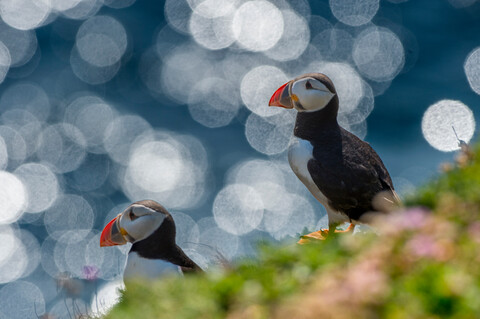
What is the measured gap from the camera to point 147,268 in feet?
22.2

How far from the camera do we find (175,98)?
25.3 m

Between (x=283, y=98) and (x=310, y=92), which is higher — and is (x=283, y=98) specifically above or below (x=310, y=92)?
below

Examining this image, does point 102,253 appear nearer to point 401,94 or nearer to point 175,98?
point 175,98

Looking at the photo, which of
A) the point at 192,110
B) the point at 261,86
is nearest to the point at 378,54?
the point at 261,86

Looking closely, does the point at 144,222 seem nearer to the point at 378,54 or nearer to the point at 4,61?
the point at 378,54

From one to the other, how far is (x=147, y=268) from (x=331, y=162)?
1.97 metres

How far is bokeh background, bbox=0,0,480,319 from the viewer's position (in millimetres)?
19594

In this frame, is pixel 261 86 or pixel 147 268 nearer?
pixel 147 268

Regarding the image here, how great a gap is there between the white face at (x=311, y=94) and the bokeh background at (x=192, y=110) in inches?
337

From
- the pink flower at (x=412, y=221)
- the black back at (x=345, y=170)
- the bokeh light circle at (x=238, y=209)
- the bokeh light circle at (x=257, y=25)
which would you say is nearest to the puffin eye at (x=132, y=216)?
the black back at (x=345, y=170)

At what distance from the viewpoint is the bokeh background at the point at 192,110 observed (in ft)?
64.3

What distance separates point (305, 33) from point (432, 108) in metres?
8.72

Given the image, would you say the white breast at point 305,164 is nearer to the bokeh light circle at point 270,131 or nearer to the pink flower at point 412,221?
the pink flower at point 412,221

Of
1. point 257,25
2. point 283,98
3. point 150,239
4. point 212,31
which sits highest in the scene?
point 283,98
